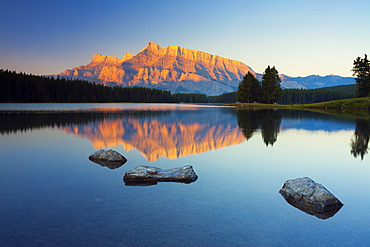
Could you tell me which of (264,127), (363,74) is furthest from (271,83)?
(264,127)

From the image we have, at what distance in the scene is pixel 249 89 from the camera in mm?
120812

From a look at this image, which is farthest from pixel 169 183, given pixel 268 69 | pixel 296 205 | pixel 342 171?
pixel 268 69

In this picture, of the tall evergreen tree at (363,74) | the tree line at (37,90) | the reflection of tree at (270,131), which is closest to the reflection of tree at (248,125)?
the reflection of tree at (270,131)

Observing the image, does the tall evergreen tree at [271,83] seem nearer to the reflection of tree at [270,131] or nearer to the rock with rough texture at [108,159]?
the reflection of tree at [270,131]

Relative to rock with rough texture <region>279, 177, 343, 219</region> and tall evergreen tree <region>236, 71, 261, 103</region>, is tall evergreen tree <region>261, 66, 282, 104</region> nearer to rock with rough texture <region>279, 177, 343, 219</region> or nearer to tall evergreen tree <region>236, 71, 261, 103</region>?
tall evergreen tree <region>236, 71, 261, 103</region>

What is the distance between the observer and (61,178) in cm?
1182

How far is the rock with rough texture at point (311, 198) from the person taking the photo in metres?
8.54

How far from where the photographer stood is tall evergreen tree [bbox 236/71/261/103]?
121 metres

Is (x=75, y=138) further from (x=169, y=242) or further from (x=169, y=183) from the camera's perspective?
(x=169, y=242)

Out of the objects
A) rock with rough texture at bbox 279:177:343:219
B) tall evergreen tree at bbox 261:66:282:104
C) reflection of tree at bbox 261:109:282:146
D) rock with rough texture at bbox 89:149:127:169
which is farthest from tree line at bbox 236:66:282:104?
rock with rough texture at bbox 279:177:343:219

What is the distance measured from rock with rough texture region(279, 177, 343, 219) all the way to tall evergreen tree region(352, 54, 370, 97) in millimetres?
102169

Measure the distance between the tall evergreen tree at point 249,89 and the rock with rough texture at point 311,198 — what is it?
115 meters

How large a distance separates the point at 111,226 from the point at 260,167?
8.92m

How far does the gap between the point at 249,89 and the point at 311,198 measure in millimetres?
115981
